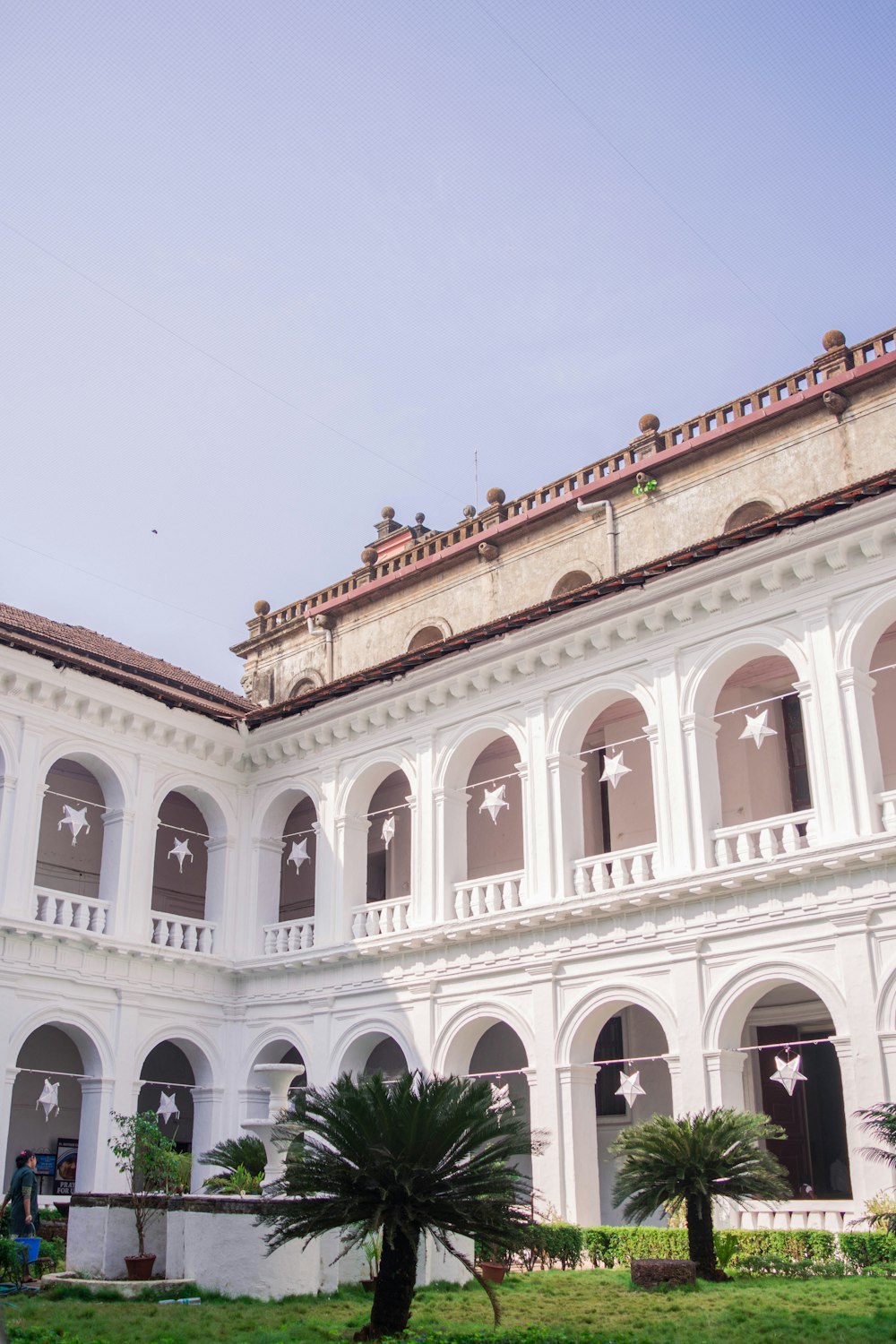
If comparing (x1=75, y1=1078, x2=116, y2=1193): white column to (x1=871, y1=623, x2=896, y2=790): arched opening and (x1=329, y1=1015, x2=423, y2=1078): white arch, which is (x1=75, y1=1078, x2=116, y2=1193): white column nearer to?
(x1=329, y1=1015, x2=423, y2=1078): white arch

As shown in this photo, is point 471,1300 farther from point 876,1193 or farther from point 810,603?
point 810,603

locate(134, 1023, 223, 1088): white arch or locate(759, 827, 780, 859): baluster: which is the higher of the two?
locate(759, 827, 780, 859): baluster

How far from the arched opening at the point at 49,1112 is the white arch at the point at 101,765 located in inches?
140

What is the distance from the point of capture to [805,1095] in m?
18.5

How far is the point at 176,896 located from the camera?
2319cm

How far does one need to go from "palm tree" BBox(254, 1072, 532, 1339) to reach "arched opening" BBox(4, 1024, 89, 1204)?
36.6 ft

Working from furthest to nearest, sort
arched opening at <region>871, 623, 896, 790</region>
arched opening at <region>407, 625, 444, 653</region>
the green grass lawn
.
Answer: arched opening at <region>407, 625, 444, 653</region>, arched opening at <region>871, 623, 896, 790</region>, the green grass lawn

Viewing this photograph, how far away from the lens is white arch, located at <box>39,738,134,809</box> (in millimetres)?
19391

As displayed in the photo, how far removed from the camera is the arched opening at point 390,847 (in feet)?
74.1

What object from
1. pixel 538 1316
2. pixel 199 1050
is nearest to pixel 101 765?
pixel 199 1050

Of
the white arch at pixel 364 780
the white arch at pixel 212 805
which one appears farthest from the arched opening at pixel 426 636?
the white arch at pixel 212 805

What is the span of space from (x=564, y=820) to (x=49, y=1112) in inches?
373

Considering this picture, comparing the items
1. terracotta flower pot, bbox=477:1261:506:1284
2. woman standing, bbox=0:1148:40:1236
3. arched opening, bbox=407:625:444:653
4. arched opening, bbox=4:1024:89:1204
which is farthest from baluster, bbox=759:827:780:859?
arched opening, bbox=4:1024:89:1204

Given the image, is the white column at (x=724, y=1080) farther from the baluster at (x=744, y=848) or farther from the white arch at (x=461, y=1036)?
the white arch at (x=461, y=1036)
